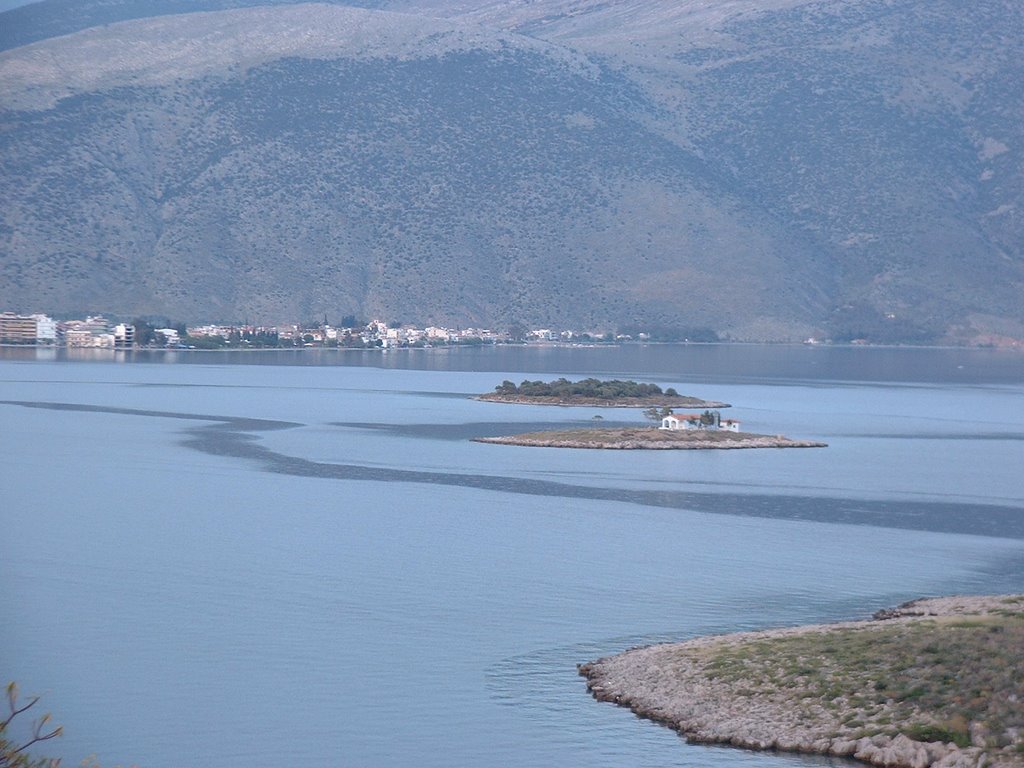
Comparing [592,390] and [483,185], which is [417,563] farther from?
[483,185]

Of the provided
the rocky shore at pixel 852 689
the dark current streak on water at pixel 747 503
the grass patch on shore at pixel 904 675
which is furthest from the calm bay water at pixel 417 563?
the grass patch on shore at pixel 904 675

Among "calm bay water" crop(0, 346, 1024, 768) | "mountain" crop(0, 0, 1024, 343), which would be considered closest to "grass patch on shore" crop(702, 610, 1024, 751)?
"calm bay water" crop(0, 346, 1024, 768)

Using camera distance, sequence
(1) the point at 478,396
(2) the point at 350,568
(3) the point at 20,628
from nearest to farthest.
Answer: (3) the point at 20,628, (2) the point at 350,568, (1) the point at 478,396

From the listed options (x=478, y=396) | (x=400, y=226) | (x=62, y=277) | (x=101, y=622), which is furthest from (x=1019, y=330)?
(x=101, y=622)

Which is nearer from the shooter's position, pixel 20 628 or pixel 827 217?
pixel 20 628

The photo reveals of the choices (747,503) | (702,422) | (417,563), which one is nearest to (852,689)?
(417,563)

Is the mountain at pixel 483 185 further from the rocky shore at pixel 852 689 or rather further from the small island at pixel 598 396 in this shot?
the rocky shore at pixel 852 689

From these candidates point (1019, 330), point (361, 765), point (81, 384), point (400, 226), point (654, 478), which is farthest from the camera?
point (1019, 330)

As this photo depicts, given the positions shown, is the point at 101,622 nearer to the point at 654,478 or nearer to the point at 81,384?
the point at 654,478
